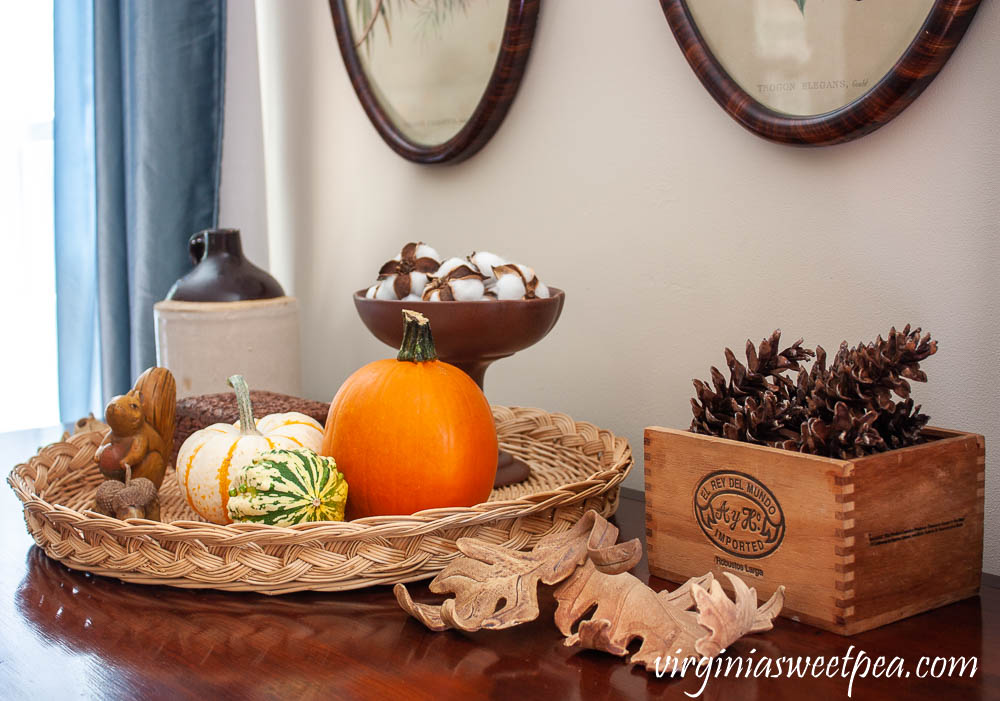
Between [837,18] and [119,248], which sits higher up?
[837,18]

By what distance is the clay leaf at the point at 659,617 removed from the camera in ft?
1.81

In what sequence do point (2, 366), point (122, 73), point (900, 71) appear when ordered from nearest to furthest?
point (900, 71)
point (122, 73)
point (2, 366)

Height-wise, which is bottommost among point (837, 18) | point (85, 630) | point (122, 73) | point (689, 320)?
point (85, 630)

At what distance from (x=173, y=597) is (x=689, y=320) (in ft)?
1.97

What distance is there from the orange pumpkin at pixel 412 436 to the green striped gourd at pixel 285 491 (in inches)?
1.4

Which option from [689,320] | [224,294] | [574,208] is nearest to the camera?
[689,320]

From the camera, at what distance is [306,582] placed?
71 centimetres

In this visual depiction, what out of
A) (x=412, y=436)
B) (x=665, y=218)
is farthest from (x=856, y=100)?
(x=412, y=436)

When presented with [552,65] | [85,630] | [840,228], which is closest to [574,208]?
[552,65]

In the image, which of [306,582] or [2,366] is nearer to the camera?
[306,582]

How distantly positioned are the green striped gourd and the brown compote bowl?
7.3 inches

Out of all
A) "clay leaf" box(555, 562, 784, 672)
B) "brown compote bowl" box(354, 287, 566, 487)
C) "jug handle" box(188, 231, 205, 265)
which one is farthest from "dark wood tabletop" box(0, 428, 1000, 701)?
"jug handle" box(188, 231, 205, 265)

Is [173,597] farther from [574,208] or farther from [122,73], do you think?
[122,73]

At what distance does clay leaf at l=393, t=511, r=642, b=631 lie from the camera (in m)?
0.62
